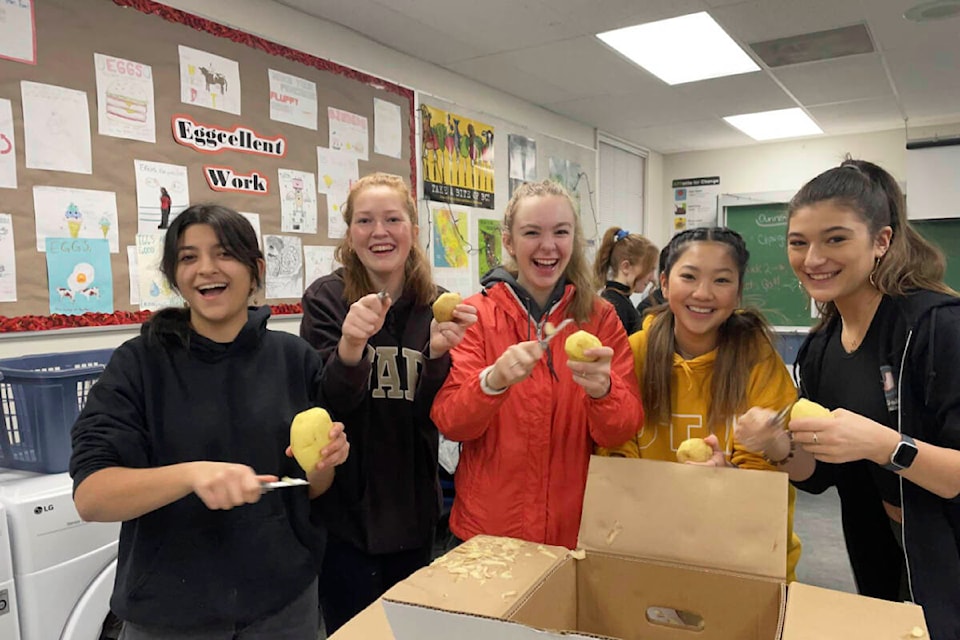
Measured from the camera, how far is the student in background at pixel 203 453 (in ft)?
3.56

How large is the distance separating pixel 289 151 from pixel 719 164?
5.22m

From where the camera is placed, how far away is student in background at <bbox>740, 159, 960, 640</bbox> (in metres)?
1.09

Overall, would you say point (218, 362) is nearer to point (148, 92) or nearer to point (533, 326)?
point (533, 326)

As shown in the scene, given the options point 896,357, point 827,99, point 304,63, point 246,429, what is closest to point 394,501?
point 246,429

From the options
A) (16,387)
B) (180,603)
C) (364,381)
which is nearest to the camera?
(180,603)

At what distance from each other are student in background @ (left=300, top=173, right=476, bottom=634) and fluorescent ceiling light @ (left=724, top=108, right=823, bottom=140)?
4.68 metres

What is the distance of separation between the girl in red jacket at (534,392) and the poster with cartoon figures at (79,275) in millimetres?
1606

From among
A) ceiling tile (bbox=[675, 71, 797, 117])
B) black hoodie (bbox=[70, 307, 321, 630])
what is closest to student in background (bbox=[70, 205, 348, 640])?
black hoodie (bbox=[70, 307, 321, 630])

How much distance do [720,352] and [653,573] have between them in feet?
1.95

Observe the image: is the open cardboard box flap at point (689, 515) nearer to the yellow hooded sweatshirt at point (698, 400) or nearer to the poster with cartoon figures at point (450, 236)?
the yellow hooded sweatshirt at point (698, 400)

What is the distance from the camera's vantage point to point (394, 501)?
1.55 metres

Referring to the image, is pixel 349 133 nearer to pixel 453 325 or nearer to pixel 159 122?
pixel 159 122

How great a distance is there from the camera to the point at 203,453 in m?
1.17

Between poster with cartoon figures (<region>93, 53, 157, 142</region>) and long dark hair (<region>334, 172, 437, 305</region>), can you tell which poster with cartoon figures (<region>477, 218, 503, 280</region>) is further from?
long dark hair (<region>334, 172, 437, 305</region>)
